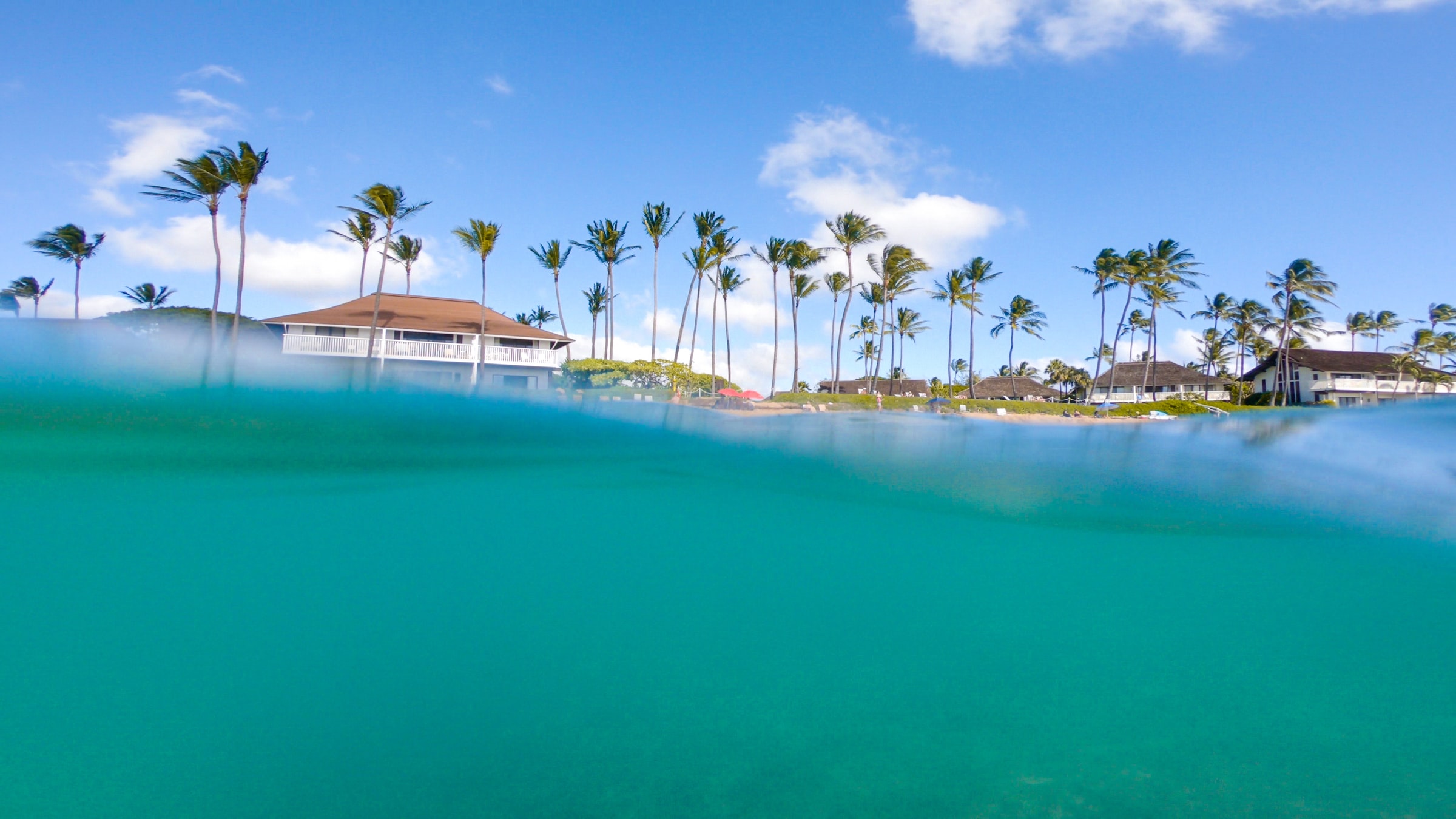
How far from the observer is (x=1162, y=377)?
263 feet

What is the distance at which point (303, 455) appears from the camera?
35.7 feet

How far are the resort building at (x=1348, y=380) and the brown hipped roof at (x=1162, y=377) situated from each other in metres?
10.5

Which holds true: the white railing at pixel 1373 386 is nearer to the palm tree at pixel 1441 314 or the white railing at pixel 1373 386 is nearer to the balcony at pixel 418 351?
the palm tree at pixel 1441 314

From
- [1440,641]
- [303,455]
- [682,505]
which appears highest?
[303,455]

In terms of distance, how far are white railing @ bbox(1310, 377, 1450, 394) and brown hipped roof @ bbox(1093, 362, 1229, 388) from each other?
13874mm

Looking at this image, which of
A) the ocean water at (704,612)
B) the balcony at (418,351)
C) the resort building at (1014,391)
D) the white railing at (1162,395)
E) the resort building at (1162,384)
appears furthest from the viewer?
the resort building at (1014,391)

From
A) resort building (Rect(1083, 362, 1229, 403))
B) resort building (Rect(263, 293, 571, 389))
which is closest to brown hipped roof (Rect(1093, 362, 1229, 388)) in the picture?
resort building (Rect(1083, 362, 1229, 403))

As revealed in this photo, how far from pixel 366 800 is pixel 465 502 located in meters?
8.42

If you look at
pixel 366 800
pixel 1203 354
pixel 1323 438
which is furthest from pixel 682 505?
pixel 1203 354

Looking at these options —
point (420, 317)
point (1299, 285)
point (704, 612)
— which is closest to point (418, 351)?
point (420, 317)

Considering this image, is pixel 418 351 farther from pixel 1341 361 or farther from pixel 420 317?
pixel 1341 361

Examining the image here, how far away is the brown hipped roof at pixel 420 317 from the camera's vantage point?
35031 mm

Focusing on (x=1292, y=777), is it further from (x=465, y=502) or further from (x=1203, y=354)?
(x=1203, y=354)

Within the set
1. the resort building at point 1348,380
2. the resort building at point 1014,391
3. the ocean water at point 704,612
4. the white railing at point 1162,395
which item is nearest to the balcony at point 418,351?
the ocean water at point 704,612
